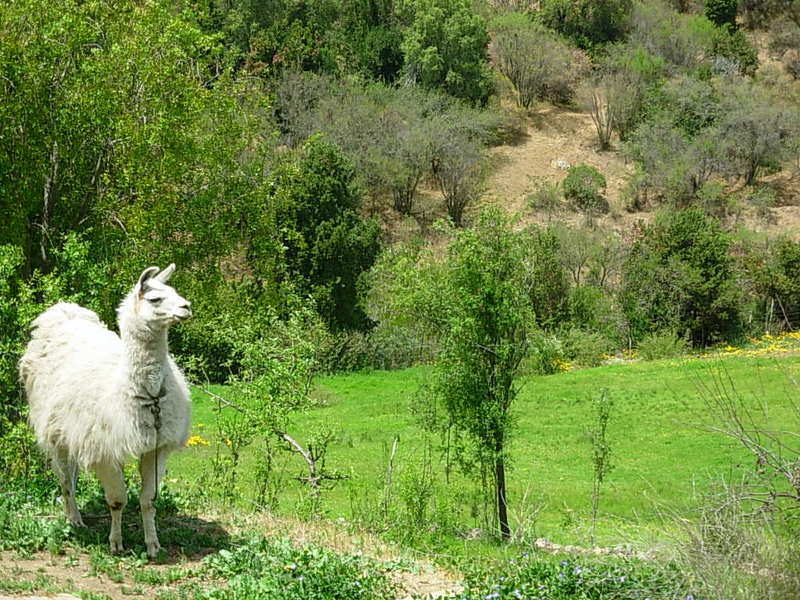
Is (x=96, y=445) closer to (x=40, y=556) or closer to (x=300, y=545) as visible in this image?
(x=40, y=556)

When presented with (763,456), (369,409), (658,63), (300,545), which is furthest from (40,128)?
(658,63)

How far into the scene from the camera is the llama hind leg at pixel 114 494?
815cm

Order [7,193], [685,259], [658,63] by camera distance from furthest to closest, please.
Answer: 1. [658,63]
2. [685,259]
3. [7,193]

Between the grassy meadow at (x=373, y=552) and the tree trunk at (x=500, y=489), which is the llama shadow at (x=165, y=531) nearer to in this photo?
the grassy meadow at (x=373, y=552)

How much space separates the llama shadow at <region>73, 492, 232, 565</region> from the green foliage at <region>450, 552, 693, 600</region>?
8.41 feet

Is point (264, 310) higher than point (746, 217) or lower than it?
higher

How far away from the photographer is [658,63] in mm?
72875

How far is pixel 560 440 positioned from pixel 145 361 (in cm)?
1752

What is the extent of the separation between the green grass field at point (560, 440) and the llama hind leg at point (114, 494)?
13.2 feet

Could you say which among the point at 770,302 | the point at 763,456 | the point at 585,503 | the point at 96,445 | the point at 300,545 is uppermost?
the point at 763,456

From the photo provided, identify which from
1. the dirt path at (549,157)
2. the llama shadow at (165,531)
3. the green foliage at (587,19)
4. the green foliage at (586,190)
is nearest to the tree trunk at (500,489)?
the llama shadow at (165,531)

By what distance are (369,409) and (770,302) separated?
27095mm

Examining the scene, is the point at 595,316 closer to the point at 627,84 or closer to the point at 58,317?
the point at 627,84

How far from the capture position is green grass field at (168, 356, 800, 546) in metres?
16.2
